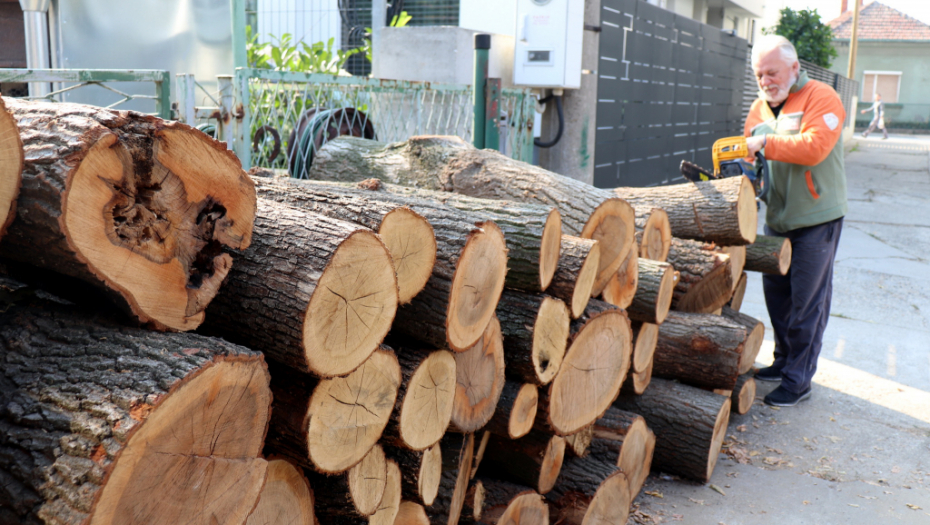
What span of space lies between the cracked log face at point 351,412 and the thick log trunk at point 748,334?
251cm

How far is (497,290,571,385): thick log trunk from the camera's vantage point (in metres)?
2.37

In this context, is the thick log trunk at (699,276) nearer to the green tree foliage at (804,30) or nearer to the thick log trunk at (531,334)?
the thick log trunk at (531,334)

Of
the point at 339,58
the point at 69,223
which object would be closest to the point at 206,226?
the point at 69,223

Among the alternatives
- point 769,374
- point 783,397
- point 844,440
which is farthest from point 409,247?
point 769,374

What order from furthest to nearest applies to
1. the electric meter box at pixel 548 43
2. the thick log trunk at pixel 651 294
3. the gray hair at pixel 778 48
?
the electric meter box at pixel 548 43, the gray hair at pixel 778 48, the thick log trunk at pixel 651 294

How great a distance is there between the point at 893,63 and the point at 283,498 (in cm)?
4064

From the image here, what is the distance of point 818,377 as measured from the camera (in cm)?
440

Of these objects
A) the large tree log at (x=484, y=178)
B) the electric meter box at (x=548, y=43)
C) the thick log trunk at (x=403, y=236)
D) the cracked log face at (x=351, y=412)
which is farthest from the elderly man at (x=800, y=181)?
the cracked log face at (x=351, y=412)

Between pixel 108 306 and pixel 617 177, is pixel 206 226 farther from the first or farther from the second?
pixel 617 177

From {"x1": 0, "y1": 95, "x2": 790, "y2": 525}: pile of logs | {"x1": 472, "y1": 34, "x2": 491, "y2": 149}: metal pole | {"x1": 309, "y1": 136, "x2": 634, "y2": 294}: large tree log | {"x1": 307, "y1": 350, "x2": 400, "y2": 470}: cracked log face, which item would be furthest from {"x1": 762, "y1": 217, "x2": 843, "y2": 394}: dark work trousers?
{"x1": 307, "y1": 350, "x2": 400, "y2": 470}: cracked log face

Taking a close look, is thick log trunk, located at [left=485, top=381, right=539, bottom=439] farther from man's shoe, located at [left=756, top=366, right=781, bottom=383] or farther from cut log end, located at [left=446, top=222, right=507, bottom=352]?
man's shoe, located at [left=756, top=366, right=781, bottom=383]

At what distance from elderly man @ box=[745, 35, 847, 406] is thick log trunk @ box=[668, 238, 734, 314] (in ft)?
1.97

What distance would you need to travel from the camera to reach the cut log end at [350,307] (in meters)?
1.62

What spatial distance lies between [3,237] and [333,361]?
726 mm
